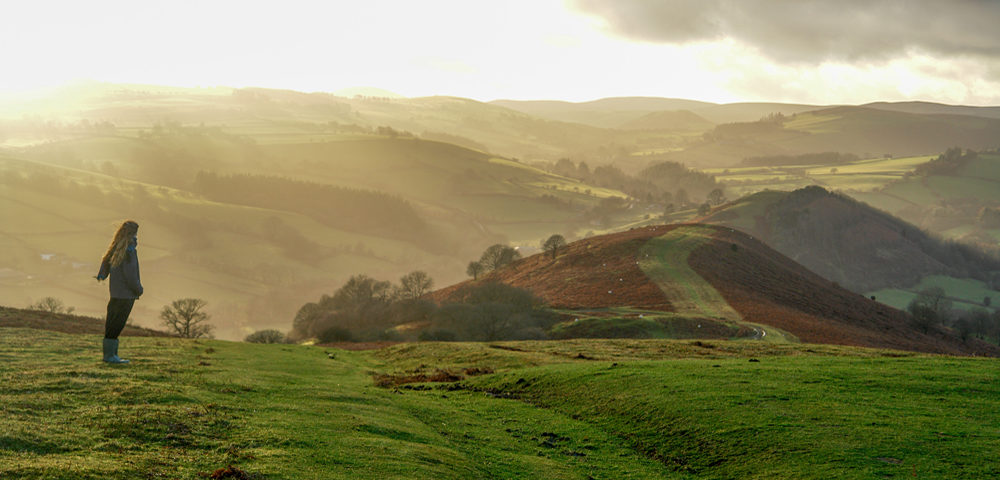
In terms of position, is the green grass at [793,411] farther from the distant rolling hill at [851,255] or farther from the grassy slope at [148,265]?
the distant rolling hill at [851,255]

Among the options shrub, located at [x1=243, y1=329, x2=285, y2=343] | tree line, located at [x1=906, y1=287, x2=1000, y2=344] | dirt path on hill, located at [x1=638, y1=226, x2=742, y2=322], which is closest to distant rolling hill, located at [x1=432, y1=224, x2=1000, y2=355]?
dirt path on hill, located at [x1=638, y1=226, x2=742, y2=322]

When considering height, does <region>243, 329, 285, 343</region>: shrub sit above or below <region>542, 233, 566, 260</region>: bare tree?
below

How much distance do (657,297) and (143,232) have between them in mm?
163190

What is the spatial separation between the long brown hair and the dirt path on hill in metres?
67.9

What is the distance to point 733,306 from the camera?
83875mm

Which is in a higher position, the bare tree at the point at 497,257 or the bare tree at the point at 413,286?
the bare tree at the point at 497,257

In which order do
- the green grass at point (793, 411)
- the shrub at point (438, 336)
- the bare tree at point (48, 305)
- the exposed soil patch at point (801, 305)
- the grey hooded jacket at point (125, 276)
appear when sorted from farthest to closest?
the exposed soil patch at point (801, 305) → the bare tree at point (48, 305) → the shrub at point (438, 336) → the grey hooded jacket at point (125, 276) → the green grass at point (793, 411)

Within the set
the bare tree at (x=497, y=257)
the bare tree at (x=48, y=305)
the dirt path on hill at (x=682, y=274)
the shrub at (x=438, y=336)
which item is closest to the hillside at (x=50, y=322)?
the bare tree at (x=48, y=305)

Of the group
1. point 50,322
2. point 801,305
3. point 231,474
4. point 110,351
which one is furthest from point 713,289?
point 231,474

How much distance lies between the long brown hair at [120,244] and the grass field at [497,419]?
3445mm

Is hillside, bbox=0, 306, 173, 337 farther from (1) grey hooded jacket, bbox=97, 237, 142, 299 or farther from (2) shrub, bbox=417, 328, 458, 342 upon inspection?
(2) shrub, bbox=417, 328, 458, 342

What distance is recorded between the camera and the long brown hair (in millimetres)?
21141

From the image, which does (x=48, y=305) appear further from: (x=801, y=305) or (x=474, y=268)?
(x=801, y=305)

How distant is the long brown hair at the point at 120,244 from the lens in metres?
21.1
